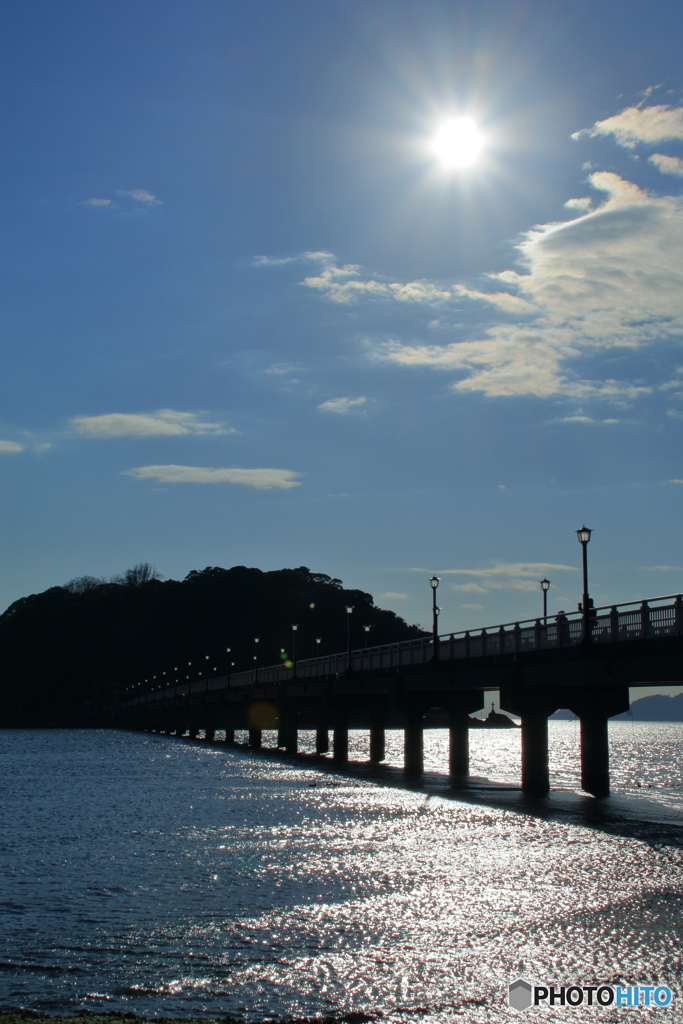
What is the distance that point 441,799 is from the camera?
45219 mm

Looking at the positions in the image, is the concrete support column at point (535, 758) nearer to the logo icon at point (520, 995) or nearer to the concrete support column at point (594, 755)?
the concrete support column at point (594, 755)

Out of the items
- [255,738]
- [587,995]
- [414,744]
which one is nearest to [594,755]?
[414,744]

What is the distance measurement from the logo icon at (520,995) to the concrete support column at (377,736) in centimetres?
5925

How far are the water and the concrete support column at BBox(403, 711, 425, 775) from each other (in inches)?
795

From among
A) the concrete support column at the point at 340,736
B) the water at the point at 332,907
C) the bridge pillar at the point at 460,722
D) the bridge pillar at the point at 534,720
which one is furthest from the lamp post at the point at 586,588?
the concrete support column at the point at 340,736

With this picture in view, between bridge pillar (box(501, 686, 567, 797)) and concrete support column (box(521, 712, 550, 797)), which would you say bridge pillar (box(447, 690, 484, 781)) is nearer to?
concrete support column (box(521, 712, 550, 797))

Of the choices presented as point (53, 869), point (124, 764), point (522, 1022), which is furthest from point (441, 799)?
point (124, 764)

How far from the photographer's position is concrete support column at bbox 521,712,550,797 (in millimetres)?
47000

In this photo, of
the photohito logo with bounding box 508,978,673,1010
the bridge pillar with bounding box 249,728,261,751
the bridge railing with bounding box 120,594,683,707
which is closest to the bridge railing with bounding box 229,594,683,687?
the bridge railing with bounding box 120,594,683,707

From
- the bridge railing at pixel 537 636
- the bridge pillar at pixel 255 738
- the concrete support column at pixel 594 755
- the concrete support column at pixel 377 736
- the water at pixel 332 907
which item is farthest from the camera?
the bridge pillar at pixel 255 738

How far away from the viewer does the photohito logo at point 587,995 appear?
14.2m

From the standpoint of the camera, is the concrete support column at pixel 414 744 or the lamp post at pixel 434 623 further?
the concrete support column at pixel 414 744

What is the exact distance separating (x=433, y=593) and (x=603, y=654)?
18.5 meters

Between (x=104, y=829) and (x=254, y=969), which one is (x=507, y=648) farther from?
(x=254, y=969)
